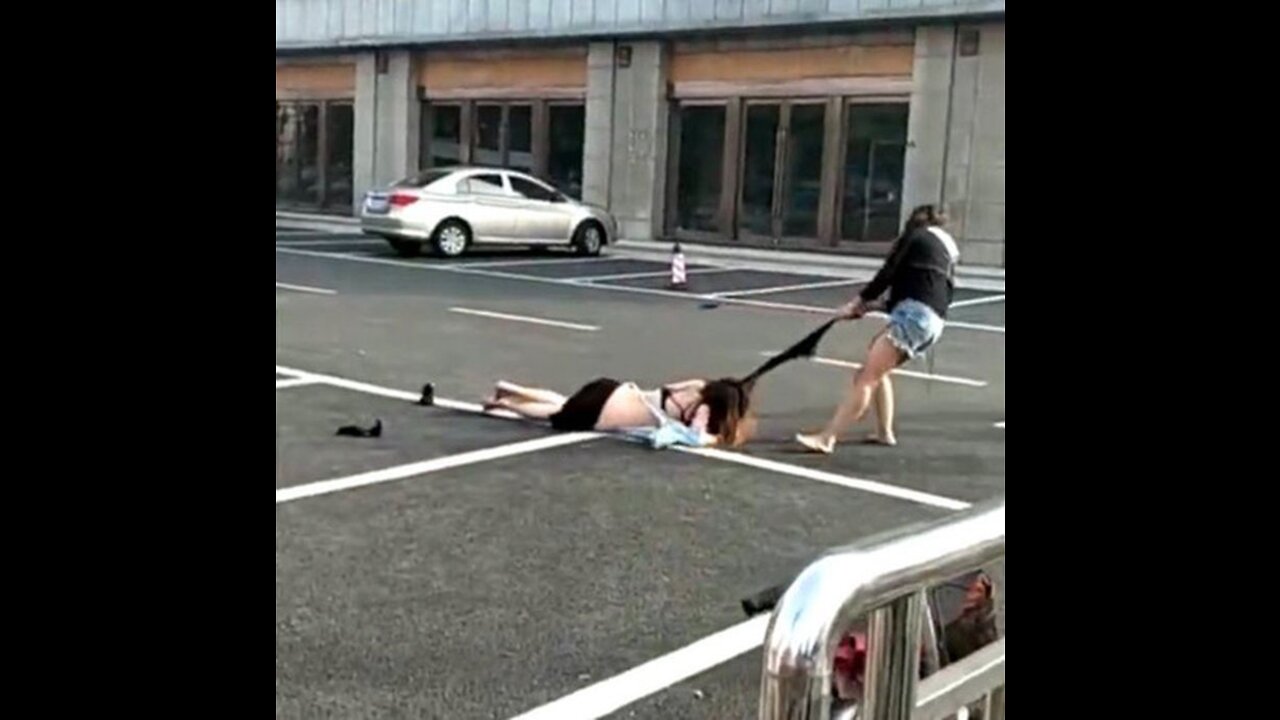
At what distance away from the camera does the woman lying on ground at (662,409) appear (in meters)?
7.58

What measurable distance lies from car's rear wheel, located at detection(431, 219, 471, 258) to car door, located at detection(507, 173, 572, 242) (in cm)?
91

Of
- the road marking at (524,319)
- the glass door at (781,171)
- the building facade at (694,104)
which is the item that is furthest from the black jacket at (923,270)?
the glass door at (781,171)

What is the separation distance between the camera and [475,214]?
67.9 feet

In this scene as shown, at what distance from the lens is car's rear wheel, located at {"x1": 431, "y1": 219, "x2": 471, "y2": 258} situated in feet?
66.9

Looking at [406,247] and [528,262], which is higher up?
[406,247]

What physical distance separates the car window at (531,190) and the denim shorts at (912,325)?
46.6 feet

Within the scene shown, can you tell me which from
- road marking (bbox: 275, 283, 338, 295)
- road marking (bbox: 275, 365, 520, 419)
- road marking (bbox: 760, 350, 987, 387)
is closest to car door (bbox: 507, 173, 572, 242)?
road marking (bbox: 275, 283, 338, 295)

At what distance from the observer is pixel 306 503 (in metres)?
6.10

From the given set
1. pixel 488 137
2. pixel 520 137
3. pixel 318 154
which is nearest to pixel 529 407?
pixel 520 137

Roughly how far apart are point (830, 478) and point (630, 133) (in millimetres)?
16819

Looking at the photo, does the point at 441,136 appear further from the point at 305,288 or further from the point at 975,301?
the point at 975,301

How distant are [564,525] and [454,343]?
19.2 feet

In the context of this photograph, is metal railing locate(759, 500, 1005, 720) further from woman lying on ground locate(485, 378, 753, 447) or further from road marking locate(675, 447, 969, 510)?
woman lying on ground locate(485, 378, 753, 447)

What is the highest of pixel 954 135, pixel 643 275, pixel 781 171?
pixel 954 135
